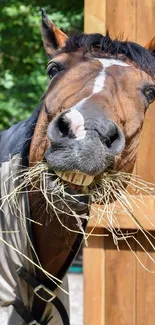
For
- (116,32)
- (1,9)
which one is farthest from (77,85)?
(1,9)

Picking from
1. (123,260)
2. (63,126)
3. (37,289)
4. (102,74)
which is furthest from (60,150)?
(123,260)

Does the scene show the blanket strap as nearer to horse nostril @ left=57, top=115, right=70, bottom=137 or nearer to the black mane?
horse nostril @ left=57, top=115, right=70, bottom=137

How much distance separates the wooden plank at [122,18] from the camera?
4.02 meters

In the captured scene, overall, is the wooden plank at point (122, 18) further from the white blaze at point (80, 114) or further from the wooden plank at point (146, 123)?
the white blaze at point (80, 114)

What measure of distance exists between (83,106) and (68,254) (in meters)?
0.90

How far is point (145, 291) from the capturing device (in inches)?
155

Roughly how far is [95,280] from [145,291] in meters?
0.29

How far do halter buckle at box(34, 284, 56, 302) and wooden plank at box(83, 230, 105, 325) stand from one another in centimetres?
71

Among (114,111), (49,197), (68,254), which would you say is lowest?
(68,254)

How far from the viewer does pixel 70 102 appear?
291cm

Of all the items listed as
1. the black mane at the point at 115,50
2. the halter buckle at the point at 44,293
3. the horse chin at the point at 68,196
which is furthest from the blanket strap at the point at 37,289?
the black mane at the point at 115,50

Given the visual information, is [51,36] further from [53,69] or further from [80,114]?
[80,114]

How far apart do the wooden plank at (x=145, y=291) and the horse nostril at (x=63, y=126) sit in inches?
54.5

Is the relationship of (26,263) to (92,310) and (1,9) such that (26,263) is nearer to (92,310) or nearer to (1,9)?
(92,310)
